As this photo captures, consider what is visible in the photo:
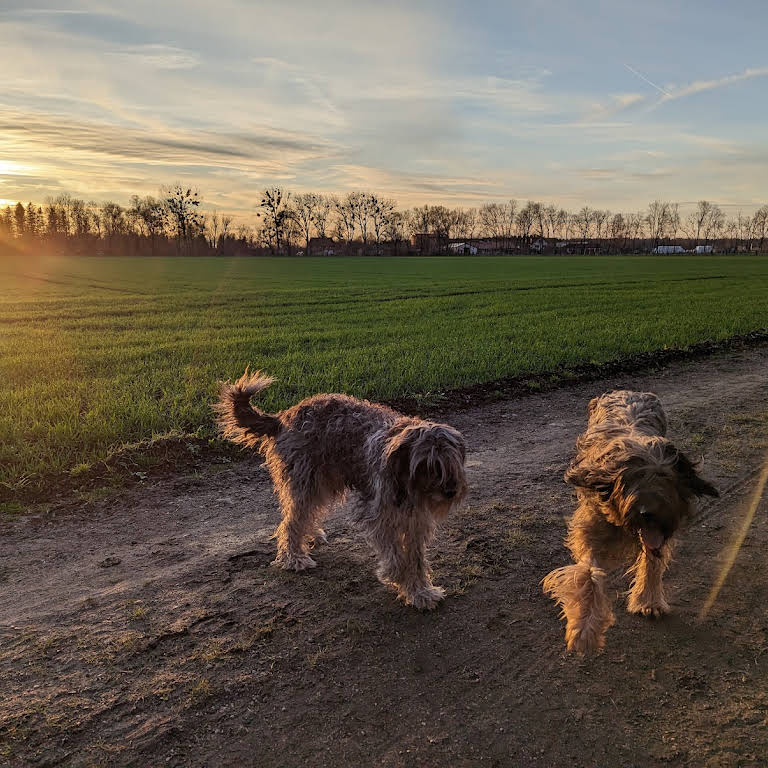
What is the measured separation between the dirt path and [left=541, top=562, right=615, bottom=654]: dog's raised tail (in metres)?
0.17

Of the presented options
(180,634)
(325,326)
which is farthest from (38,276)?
(180,634)

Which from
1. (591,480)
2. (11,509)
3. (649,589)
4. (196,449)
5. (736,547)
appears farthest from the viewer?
(196,449)

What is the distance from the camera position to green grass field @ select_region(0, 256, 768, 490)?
932 cm

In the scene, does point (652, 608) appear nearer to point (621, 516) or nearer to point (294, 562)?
point (621, 516)

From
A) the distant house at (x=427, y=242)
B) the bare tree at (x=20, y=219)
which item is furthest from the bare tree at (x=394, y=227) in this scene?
the bare tree at (x=20, y=219)

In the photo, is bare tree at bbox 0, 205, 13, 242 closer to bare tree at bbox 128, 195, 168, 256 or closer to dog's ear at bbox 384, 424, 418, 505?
bare tree at bbox 128, 195, 168, 256

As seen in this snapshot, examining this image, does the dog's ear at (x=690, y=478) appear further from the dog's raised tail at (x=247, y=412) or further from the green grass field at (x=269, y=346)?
the green grass field at (x=269, y=346)

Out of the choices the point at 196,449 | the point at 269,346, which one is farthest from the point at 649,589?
the point at 269,346

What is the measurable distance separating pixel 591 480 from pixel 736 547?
2.82 metres

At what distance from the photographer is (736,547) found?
5758mm

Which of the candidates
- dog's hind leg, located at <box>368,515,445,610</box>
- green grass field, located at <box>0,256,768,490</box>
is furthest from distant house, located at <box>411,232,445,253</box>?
dog's hind leg, located at <box>368,515,445,610</box>

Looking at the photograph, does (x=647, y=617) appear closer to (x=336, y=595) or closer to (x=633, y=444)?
(x=633, y=444)

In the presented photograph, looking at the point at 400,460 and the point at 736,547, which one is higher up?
the point at 400,460

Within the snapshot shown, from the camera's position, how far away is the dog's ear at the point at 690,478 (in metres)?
3.79
